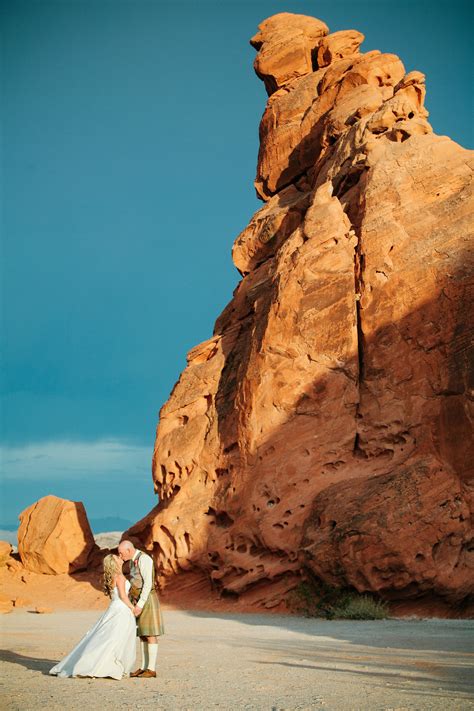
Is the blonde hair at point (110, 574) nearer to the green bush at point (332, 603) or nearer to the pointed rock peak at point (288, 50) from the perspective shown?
the green bush at point (332, 603)

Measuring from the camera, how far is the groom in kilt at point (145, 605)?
10320mm

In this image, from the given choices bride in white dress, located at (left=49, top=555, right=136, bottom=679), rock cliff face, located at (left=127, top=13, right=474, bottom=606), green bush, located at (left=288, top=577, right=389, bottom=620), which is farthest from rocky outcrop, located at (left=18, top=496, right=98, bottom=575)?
bride in white dress, located at (left=49, top=555, right=136, bottom=679)

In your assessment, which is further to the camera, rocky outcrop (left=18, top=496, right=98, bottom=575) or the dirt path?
rocky outcrop (left=18, top=496, right=98, bottom=575)

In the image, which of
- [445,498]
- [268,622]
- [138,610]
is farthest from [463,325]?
[138,610]

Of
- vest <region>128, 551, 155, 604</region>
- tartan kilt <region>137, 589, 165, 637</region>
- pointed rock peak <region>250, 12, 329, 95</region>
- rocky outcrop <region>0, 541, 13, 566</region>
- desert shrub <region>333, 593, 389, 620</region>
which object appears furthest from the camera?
pointed rock peak <region>250, 12, 329, 95</region>

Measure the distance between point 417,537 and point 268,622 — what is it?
13.6 ft

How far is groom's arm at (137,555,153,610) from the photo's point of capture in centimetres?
1033

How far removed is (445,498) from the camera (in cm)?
1909

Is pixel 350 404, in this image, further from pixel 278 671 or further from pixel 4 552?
pixel 4 552

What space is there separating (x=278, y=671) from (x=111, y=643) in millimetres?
2238

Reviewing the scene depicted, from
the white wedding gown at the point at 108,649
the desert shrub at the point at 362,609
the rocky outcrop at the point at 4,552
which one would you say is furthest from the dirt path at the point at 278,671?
the rocky outcrop at the point at 4,552

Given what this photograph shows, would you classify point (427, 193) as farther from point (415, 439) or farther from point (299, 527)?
point (299, 527)

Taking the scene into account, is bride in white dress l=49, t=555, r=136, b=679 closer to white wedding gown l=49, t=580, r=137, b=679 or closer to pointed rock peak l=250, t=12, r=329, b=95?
white wedding gown l=49, t=580, r=137, b=679

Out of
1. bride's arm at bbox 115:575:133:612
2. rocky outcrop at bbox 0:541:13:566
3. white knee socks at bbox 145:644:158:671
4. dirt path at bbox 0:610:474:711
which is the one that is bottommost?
dirt path at bbox 0:610:474:711
